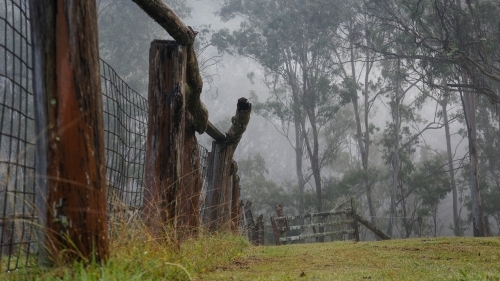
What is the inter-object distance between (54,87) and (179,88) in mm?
1757

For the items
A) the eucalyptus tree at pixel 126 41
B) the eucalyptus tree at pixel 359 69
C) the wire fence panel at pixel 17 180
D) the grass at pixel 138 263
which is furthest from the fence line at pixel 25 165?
the eucalyptus tree at pixel 126 41

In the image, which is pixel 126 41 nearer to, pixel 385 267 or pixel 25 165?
pixel 385 267

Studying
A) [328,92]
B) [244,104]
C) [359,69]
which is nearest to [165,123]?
[244,104]

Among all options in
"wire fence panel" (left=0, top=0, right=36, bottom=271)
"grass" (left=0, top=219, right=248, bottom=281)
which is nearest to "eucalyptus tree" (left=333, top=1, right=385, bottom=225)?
"grass" (left=0, top=219, right=248, bottom=281)

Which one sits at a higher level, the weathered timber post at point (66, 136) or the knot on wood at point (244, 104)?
the knot on wood at point (244, 104)

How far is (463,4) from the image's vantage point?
83.3 ft

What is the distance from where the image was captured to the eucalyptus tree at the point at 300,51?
33.3m

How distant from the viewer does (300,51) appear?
34.6 metres

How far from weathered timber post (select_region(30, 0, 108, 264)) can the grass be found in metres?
0.08

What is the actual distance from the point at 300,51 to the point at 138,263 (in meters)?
32.0

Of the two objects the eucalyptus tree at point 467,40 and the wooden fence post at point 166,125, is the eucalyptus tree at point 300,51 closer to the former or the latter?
the eucalyptus tree at point 467,40

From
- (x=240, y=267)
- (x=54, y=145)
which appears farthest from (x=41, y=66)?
(x=240, y=267)

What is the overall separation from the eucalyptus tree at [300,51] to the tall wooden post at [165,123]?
94.1ft

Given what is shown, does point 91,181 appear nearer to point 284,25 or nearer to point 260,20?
point 284,25
